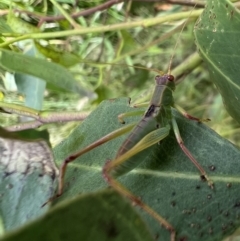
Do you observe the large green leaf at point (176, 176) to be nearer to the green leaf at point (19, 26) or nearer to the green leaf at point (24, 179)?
the green leaf at point (24, 179)

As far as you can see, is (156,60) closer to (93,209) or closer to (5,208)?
(5,208)

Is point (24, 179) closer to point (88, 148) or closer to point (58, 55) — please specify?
point (88, 148)

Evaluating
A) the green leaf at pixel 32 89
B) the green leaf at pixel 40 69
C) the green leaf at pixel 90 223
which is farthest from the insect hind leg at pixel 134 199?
the green leaf at pixel 32 89

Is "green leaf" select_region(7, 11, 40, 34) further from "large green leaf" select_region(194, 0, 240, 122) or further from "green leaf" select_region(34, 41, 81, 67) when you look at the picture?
"large green leaf" select_region(194, 0, 240, 122)

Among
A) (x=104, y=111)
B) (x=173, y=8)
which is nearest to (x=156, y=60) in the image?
(x=173, y=8)

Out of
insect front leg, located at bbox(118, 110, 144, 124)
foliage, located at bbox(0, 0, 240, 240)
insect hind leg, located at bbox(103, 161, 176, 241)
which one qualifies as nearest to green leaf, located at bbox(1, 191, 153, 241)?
foliage, located at bbox(0, 0, 240, 240)

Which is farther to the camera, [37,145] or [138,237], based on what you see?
[37,145]

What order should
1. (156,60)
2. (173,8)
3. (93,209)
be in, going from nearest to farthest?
1. (93,209)
2. (173,8)
3. (156,60)
